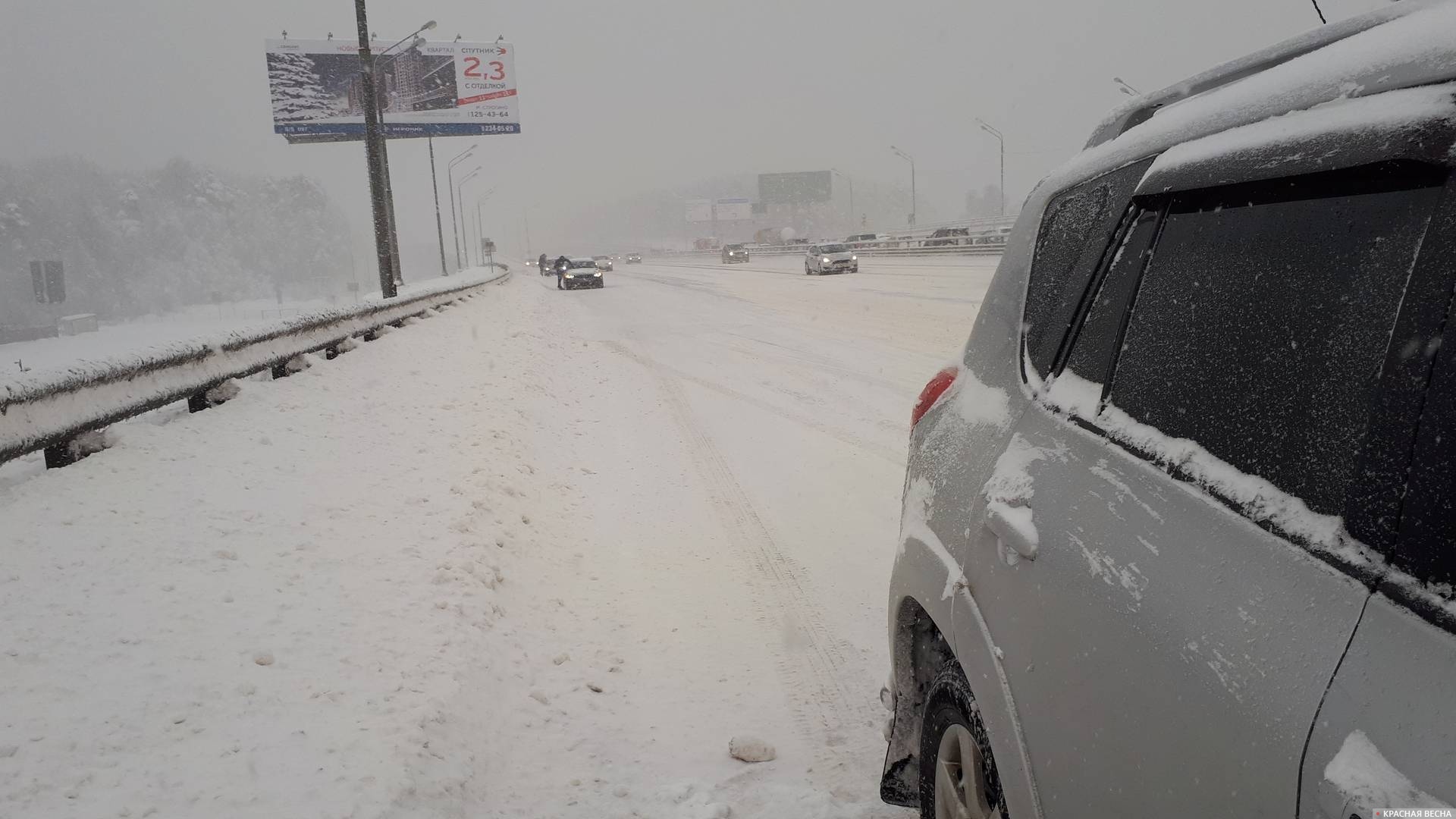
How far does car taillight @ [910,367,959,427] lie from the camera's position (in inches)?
111

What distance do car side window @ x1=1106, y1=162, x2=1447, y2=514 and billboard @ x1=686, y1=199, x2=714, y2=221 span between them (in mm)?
140218

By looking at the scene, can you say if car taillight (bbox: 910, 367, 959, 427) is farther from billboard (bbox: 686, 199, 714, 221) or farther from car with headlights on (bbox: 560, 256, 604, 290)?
billboard (bbox: 686, 199, 714, 221)

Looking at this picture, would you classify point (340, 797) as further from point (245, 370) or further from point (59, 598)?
point (245, 370)

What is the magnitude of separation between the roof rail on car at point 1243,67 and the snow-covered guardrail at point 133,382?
588cm

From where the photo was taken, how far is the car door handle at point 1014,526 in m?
1.80

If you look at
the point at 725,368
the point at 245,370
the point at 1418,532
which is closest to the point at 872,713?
the point at 1418,532

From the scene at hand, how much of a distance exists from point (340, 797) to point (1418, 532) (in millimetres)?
3087

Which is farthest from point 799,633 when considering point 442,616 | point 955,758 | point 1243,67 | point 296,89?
point 296,89

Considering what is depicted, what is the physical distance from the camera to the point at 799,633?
173 inches

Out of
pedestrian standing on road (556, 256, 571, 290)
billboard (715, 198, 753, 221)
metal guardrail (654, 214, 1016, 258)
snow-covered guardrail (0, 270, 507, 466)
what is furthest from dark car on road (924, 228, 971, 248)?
billboard (715, 198, 753, 221)

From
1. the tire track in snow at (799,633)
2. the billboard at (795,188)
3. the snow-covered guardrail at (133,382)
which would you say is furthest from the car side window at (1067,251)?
the billboard at (795,188)

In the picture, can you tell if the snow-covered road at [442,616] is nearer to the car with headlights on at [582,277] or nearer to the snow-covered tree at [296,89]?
the car with headlights on at [582,277]

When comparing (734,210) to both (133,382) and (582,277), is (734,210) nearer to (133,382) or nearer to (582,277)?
(582,277)

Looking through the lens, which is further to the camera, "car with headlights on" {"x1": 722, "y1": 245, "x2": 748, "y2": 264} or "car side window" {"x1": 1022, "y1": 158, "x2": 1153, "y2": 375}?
"car with headlights on" {"x1": 722, "y1": 245, "x2": 748, "y2": 264}
